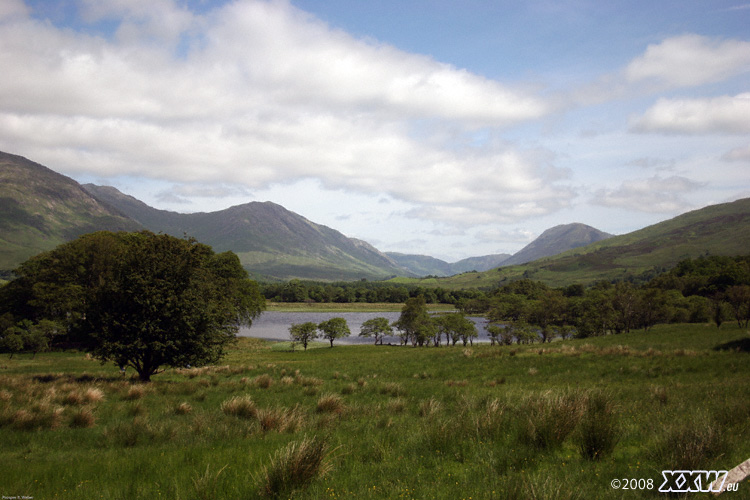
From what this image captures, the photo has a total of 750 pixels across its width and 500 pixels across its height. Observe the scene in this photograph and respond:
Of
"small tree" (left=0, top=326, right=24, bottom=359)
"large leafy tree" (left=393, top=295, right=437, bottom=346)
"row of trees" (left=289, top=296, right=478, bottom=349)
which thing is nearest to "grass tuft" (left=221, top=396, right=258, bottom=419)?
"small tree" (left=0, top=326, right=24, bottom=359)

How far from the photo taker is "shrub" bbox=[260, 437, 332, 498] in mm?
5273

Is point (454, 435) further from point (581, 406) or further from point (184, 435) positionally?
point (184, 435)

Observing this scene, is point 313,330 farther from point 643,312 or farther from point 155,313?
point 643,312

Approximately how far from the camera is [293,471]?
5.39m

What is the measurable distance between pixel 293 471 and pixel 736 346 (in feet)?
96.3

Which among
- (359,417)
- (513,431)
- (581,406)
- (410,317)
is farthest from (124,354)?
(410,317)

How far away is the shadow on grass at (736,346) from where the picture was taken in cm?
2228

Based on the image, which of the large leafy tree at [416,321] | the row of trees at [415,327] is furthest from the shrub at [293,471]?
the large leafy tree at [416,321]

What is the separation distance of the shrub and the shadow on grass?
88.4ft

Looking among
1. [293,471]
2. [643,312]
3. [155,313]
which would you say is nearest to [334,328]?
[643,312]

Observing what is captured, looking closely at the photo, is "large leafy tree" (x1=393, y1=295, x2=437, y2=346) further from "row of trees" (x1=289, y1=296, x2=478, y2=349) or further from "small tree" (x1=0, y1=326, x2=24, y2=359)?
"small tree" (x1=0, y1=326, x2=24, y2=359)

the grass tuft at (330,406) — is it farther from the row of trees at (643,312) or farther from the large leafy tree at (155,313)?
the row of trees at (643,312)

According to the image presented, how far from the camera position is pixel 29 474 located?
6.35m

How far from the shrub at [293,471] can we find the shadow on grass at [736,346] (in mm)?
26938
